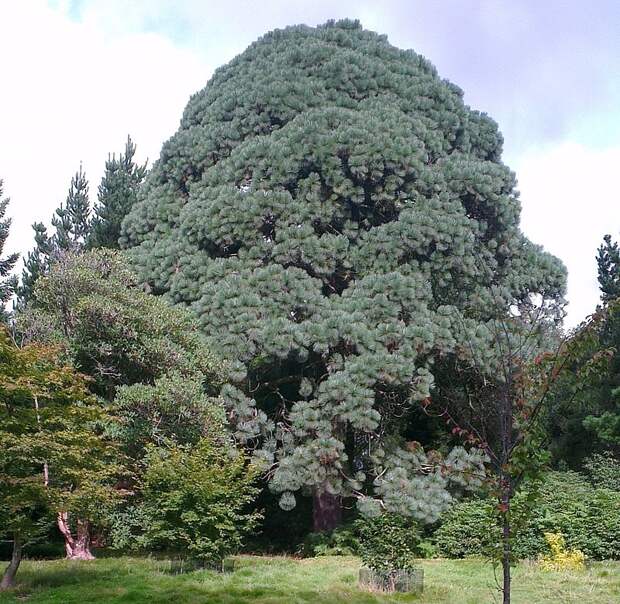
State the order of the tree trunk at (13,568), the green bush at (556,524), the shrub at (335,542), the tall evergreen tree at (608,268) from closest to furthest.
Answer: the tree trunk at (13,568) < the green bush at (556,524) < the shrub at (335,542) < the tall evergreen tree at (608,268)

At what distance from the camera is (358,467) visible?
1354 centimetres

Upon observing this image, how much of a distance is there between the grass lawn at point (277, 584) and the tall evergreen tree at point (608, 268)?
871 centimetres

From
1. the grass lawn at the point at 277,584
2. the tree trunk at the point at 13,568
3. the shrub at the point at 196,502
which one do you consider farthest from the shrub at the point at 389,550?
the tree trunk at the point at 13,568

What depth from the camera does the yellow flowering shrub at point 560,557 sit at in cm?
1030

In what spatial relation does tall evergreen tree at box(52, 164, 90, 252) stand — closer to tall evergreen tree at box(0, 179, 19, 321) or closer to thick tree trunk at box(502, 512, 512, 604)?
tall evergreen tree at box(0, 179, 19, 321)

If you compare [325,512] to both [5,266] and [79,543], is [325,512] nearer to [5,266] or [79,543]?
[79,543]

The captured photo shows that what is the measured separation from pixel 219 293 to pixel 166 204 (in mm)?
4264

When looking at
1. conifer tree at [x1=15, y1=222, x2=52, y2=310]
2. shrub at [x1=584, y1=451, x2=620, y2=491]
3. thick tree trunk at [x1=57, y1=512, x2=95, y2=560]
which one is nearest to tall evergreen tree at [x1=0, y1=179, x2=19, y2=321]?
conifer tree at [x1=15, y1=222, x2=52, y2=310]

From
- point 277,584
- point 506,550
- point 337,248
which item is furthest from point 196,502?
point 337,248

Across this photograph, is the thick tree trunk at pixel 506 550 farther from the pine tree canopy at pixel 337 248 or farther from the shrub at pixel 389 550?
the pine tree canopy at pixel 337 248

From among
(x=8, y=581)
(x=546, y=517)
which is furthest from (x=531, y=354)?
(x=8, y=581)

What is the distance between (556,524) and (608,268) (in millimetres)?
8590

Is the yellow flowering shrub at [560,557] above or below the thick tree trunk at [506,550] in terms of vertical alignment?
below

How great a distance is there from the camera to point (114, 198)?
20094mm
